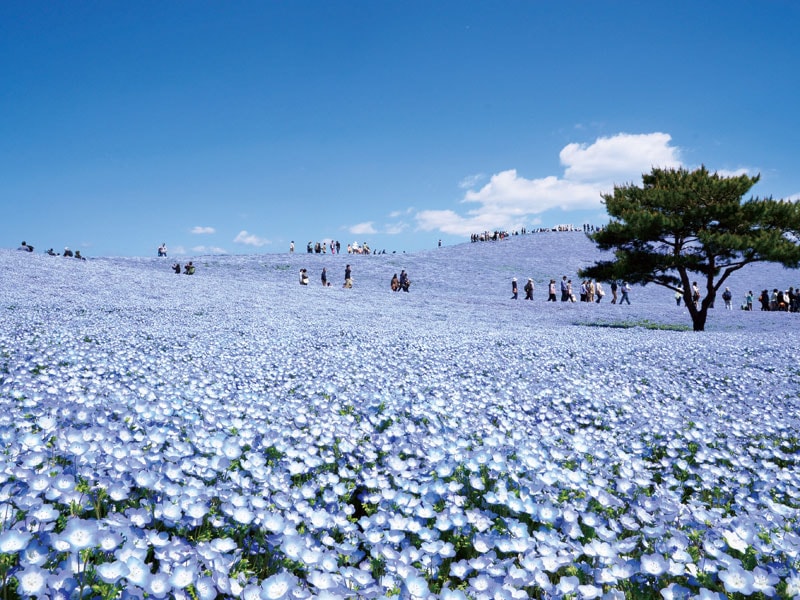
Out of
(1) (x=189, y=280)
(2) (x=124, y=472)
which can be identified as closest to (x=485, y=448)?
(2) (x=124, y=472)

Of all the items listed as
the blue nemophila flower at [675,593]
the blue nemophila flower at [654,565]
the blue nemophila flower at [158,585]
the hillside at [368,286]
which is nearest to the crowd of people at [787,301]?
the hillside at [368,286]

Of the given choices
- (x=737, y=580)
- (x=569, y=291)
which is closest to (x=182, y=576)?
(x=737, y=580)

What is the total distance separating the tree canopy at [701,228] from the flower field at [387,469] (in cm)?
818

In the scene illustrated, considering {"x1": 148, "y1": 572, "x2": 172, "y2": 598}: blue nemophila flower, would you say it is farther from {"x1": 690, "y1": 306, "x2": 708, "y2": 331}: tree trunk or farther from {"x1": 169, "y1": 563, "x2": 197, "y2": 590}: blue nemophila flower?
{"x1": 690, "y1": 306, "x2": 708, "y2": 331}: tree trunk

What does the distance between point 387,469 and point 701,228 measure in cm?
1886

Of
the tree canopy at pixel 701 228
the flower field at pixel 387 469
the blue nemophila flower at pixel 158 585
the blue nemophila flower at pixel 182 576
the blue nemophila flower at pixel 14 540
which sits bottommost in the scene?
the flower field at pixel 387 469

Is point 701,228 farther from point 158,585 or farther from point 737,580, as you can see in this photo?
point 158,585

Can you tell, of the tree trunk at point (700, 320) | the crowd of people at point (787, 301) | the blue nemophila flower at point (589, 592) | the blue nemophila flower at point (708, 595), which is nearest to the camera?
the blue nemophila flower at point (708, 595)

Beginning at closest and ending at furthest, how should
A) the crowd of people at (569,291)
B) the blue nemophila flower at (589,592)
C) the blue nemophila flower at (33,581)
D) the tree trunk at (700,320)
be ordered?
the blue nemophila flower at (33,581), the blue nemophila flower at (589,592), the tree trunk at (700,320), the crowd of people at (569,291)

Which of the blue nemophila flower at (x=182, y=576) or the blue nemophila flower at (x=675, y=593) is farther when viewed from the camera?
the blue nemophila flower at (x=675, y=593)

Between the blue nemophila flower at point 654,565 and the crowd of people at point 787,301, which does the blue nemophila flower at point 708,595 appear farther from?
the crowd of people at point 787,301

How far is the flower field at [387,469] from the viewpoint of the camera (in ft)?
7.02

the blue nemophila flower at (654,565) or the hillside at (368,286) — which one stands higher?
the hillside at (368,286)

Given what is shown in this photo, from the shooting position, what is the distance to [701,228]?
58.7 ft
